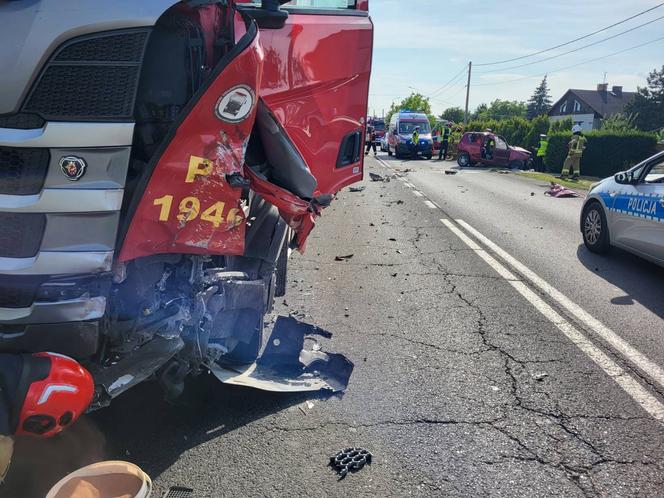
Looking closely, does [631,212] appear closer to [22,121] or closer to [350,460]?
[350,460]

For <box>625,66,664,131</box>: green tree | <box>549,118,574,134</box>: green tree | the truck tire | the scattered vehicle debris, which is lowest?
the truck tire

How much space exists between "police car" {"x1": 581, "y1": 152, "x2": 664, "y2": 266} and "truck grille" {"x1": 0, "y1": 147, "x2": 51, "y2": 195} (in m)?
6.21

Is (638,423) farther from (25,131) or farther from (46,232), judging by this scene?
(25,131)

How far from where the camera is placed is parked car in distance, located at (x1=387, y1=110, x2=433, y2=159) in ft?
107

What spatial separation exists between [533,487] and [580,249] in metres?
6.07

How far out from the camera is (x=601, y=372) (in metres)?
4.09

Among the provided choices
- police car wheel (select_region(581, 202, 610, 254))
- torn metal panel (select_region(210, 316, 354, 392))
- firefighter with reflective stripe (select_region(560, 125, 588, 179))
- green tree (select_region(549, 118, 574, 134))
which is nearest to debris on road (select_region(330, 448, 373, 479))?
torn metal panel (select_region(210, 316, 354, 392))

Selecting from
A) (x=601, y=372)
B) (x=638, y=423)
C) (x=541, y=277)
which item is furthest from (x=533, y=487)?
(x=541, y=277)

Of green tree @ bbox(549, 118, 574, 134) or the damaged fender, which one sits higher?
green tree @ bbox(549, 118, 574, 134)

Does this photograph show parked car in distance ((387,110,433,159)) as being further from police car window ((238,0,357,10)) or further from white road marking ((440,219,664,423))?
police car window ((238,0,357,10))

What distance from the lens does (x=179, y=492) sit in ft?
8.82

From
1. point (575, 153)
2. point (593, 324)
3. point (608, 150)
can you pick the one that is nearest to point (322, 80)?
point (593, 324)

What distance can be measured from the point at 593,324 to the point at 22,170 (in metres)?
4.69

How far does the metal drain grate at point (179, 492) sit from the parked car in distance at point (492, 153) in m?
26.0
